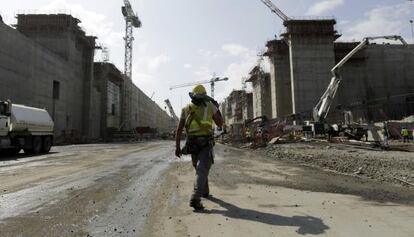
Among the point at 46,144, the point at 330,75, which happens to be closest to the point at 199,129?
the point at 46,144

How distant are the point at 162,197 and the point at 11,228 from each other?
9.42ft

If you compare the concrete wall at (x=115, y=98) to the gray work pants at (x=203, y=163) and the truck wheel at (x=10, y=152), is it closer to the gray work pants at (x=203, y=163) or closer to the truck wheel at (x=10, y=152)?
the truck wheel at (x=10, y=152)

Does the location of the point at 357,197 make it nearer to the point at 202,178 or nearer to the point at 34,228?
the point at 202,178

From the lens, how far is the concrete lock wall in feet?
150

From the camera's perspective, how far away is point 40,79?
54.6 meters

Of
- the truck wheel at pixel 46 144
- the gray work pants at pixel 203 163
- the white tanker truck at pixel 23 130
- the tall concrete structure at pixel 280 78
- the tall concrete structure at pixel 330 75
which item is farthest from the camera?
the tall concrete structure at pixel 280 78

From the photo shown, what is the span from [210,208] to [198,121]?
4.62 feet

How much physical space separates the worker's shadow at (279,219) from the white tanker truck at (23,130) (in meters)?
18.9

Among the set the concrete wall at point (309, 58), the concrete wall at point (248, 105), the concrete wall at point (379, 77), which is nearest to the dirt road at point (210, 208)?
the concrete wall at point (309, 58)

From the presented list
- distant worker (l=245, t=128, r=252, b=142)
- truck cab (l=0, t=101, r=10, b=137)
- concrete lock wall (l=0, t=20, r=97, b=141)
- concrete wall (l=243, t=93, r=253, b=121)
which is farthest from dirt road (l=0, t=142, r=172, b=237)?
concrete wall (l=243, t=93, r=253, b=121)

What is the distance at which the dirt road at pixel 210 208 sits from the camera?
5098 mm

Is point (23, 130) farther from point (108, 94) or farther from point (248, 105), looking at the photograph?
point (248, 105)

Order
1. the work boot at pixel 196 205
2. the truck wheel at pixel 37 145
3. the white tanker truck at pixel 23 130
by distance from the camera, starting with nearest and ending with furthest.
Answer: the work boot at pixel 196 205, the white tanker truck at pixel 23 130, the truck wheel at pixel 37 145

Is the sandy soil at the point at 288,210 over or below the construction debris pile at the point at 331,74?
below
